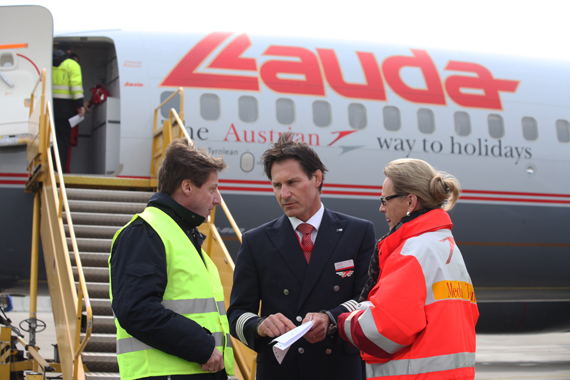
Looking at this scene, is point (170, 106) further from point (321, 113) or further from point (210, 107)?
point (321, 113)

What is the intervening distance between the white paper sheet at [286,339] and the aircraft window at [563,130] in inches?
304

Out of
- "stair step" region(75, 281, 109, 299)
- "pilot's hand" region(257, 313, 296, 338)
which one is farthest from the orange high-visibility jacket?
"stair step" region(75, 281, 109, 299)

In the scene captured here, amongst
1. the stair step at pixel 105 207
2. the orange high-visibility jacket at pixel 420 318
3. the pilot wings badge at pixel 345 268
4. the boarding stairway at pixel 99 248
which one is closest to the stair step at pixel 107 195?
the boarding stairway at pixel 99 248

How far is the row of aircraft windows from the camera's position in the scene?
25.0ft

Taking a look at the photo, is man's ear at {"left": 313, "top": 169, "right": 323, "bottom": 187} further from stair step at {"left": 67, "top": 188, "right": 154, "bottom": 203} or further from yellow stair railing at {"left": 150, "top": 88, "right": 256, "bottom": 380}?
stair step at {"left": 67, "top": 188, "right": 154, "bottom": 203}

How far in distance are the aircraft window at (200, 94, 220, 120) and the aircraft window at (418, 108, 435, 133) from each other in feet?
9.35

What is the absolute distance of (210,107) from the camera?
7.59 metres

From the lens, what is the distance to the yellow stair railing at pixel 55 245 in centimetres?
445

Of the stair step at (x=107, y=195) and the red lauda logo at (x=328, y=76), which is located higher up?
the red lauda logo at (x=328, y=76)

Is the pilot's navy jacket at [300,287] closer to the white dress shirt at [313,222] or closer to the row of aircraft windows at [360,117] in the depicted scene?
the white dress shirt at [313,222]

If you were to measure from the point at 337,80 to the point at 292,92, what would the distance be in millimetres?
697

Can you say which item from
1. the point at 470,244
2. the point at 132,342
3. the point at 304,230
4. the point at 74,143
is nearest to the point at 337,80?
the point at 470,244

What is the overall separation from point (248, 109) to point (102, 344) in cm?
366

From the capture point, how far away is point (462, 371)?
7.19 feet
